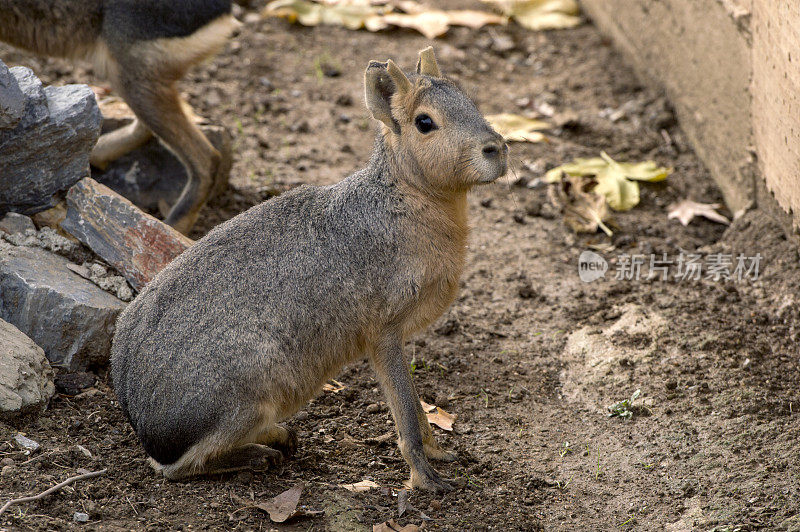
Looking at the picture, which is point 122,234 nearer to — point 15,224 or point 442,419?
point 15,224

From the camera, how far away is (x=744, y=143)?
5566 mm

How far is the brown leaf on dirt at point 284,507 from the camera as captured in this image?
3344 mm

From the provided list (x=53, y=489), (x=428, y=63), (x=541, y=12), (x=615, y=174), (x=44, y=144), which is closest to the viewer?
(x=53, y=489)

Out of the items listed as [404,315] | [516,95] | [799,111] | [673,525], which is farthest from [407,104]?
[516,95]

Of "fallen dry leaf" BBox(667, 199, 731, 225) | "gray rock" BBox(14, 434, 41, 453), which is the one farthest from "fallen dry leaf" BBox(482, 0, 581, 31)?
"gray rock" BBox(14, 434, 41, 453)

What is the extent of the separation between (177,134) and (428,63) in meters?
2.07

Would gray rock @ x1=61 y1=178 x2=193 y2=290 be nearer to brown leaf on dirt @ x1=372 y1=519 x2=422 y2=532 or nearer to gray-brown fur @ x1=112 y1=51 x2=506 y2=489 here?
gray-brown fur @ x1=112 y1=51 x2=506 y2=489

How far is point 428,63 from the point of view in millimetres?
3941

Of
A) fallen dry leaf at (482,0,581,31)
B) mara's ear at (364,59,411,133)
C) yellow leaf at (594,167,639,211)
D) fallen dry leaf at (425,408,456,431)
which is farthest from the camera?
fallen dry leaf at (482,0,581,31)

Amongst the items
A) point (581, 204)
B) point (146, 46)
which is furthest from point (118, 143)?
point (581, 204)

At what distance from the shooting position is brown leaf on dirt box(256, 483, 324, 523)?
3.34 meters

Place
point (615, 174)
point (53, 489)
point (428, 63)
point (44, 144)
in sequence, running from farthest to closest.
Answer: point (615, 174), point (44, 144), point (428, 63), point (53, 489)
